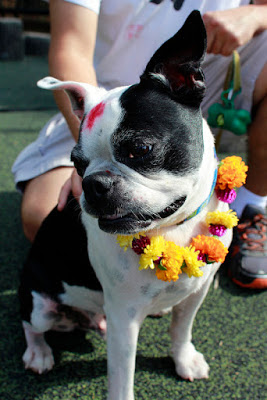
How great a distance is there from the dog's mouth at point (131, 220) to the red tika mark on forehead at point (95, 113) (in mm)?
308

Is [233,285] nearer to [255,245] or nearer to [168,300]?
[255,245]

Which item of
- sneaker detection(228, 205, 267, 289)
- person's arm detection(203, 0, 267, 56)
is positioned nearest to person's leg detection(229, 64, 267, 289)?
sneaker detection(228, 205, 267, 289)

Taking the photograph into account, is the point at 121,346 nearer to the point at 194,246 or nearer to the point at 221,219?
the point at 194,246

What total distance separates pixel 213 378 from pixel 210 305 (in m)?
0.47

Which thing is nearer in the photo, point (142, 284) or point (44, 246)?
point (142, 284)

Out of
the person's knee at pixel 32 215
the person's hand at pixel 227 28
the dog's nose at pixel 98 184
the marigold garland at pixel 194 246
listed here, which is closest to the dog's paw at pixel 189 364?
the marigold garland at pixel 194 246

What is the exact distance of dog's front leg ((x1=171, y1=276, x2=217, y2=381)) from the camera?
5.82ft

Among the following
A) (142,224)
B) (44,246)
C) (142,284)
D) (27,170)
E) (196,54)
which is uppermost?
(196,54)

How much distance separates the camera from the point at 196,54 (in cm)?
129

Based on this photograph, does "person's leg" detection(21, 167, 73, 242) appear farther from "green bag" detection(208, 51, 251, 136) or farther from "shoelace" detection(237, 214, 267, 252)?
"shoelace" detection(237, 214, 267, 252)

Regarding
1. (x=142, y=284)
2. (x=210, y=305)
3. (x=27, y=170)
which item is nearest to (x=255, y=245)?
(x=210, y=305)

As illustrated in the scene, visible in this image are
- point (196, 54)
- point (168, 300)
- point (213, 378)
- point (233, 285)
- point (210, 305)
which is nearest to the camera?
point (196, 54)

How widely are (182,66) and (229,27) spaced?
90cm

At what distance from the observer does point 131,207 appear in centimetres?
131
